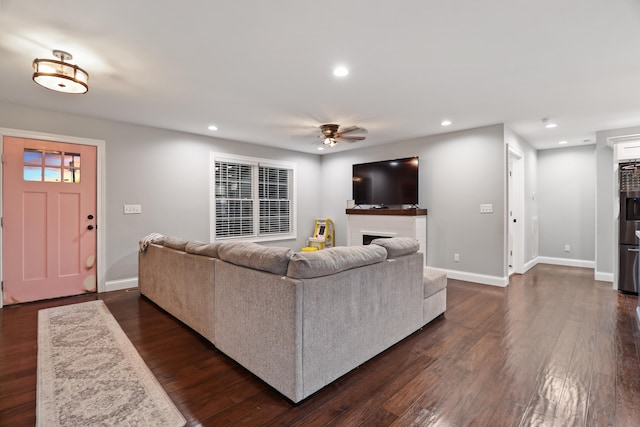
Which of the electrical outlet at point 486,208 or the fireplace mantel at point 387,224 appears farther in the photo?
the fireplace mantel at point 387,224

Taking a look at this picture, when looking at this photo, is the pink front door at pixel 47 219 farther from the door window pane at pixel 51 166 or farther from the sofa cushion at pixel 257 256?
the sofa cushion at pixel 257 256

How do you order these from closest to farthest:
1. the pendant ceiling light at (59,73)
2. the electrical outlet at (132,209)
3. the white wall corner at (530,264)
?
the pendant ceiling light at (59,73) → the electrical outlet at (132,209) → the white wall corner at (530,264)

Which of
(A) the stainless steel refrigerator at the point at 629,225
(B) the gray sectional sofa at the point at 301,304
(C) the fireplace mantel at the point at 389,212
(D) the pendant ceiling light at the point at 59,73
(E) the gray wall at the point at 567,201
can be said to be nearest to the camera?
(B) the gray sectional sofa at the point at 301,304

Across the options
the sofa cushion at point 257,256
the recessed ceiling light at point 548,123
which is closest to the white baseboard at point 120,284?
the sofa cushion at point 257,256

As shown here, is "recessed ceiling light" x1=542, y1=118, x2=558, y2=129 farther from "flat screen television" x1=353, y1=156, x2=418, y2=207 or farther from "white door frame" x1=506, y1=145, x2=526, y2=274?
"flat screen television" x1=353, y1=156, x2=418, y2=207

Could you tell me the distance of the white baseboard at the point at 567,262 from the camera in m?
5.89

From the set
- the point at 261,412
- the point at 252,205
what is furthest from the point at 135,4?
the point at 252,205

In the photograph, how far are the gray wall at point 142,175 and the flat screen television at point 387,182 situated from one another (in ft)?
8.11

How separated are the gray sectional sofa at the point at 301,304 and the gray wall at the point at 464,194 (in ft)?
7.59

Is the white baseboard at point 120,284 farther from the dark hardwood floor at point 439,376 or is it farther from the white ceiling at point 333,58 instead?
the white ceiling at point 333,58

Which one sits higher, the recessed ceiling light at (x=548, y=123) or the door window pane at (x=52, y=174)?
the recessed ceiling light at (x=548, y=123)

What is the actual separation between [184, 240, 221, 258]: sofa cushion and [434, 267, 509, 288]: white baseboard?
399 cm

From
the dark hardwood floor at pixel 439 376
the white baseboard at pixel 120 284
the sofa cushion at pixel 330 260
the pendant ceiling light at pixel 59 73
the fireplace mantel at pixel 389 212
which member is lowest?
the dark hardwood floor at pixel 439 376

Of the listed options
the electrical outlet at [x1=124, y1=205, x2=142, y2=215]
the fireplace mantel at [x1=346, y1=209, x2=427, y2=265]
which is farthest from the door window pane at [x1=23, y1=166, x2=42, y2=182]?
the fireplace mantel at [x1=346, y1=209, x2=427, y2=265]
